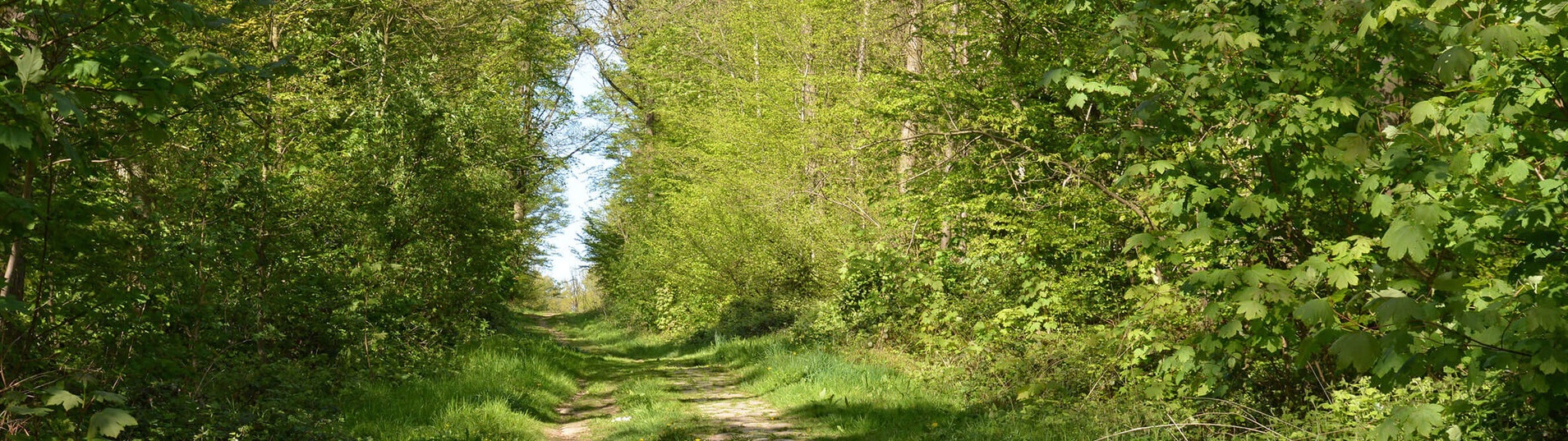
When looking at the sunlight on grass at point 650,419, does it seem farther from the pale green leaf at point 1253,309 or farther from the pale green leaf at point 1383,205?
the pale green leaf at point 1383,205

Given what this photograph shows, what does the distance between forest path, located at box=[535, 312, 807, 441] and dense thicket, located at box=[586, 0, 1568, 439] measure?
85.6 inches

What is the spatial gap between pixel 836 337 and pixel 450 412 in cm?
847

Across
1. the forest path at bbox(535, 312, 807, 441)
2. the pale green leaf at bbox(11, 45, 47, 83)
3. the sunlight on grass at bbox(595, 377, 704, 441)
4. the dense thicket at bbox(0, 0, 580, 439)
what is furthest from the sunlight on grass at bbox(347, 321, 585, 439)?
the pale green leaf at bbox(11, 45, 47, 83)

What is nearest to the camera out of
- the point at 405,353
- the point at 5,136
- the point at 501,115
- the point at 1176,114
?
the point at 5,136

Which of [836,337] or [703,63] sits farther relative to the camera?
[703,63]

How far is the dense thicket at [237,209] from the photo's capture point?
15.0 feet

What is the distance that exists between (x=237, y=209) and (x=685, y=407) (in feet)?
16.0

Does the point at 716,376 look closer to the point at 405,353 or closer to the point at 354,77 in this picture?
the point at 405,353

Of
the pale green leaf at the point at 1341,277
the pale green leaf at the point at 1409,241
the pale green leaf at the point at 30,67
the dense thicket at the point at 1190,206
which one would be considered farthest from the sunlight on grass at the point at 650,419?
the pale green leaf at the point at 1409,241

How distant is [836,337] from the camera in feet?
54.5

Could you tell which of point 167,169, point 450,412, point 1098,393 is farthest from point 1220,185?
point 167,169

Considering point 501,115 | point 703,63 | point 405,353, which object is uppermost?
point 703,63

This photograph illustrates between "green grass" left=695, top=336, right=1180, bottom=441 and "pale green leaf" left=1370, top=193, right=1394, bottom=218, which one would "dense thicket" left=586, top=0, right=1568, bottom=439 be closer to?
"pale green leaf" left=1370, top=193, right=1394, bottom=218

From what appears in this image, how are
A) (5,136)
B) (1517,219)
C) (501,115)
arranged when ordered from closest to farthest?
(5,136)
(1517,219)
(501,115)
